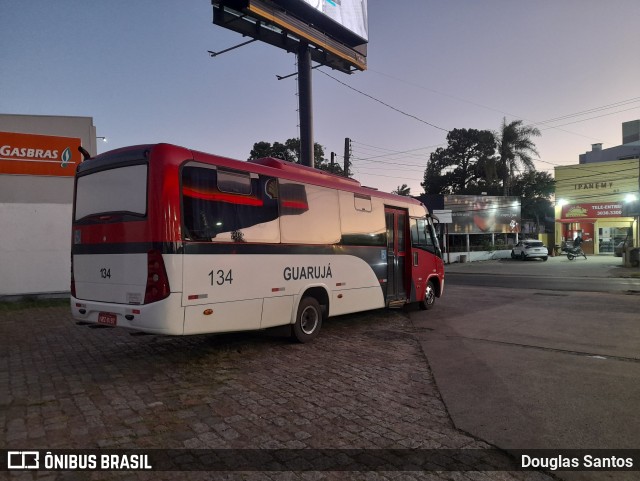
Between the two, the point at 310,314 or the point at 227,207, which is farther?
the point at 310,314

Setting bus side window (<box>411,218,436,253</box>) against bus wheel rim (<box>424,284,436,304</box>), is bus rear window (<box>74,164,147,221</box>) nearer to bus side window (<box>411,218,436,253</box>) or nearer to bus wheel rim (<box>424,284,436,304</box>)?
bus side window (<box>411,218,436,253</box>)

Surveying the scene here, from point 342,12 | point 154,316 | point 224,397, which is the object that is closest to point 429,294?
point 224,397

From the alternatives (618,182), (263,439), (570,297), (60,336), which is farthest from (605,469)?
(618,182)

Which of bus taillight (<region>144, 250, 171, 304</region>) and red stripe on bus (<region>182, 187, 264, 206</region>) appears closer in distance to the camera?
bus taillight (<region>144, 250, 171, 304</region>)

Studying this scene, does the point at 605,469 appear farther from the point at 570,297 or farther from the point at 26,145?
the point at 26,145

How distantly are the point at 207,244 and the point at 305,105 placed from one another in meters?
17.2

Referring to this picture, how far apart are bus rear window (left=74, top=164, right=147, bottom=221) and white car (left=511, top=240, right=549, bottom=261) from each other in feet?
115

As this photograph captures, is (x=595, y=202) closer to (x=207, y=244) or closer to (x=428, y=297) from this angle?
(x=428, y=297)

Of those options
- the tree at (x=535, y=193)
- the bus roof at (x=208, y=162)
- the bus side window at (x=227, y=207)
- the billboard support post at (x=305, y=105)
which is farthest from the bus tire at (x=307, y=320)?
the tree at (x=535, y=193)

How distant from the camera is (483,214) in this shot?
1539 inches

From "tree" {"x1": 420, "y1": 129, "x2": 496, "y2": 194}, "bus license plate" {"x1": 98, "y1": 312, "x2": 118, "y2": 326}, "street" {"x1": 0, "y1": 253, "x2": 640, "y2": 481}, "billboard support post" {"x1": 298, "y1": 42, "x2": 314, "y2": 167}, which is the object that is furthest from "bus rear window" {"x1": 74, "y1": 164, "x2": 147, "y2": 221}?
"tree" {"x1": 420, "y1": 129, "x2": 496, "y2": 194}

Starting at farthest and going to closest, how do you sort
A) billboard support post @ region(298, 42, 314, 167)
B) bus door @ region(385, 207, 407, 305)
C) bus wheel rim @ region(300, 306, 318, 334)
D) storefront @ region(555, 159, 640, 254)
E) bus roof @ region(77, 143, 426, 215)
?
storefront @ region(555, 159, 640, 254) < billboard support post @ region(298, 42, 314, 167) < bus door @ region(385, 207, 407, 305) < bus wheel rim @ region(300, 306, 318, 334) < bus roof @ region(77, 143, 426, 215)

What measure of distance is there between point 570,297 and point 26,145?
693 inches

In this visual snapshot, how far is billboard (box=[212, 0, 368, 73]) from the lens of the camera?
1816 cm
